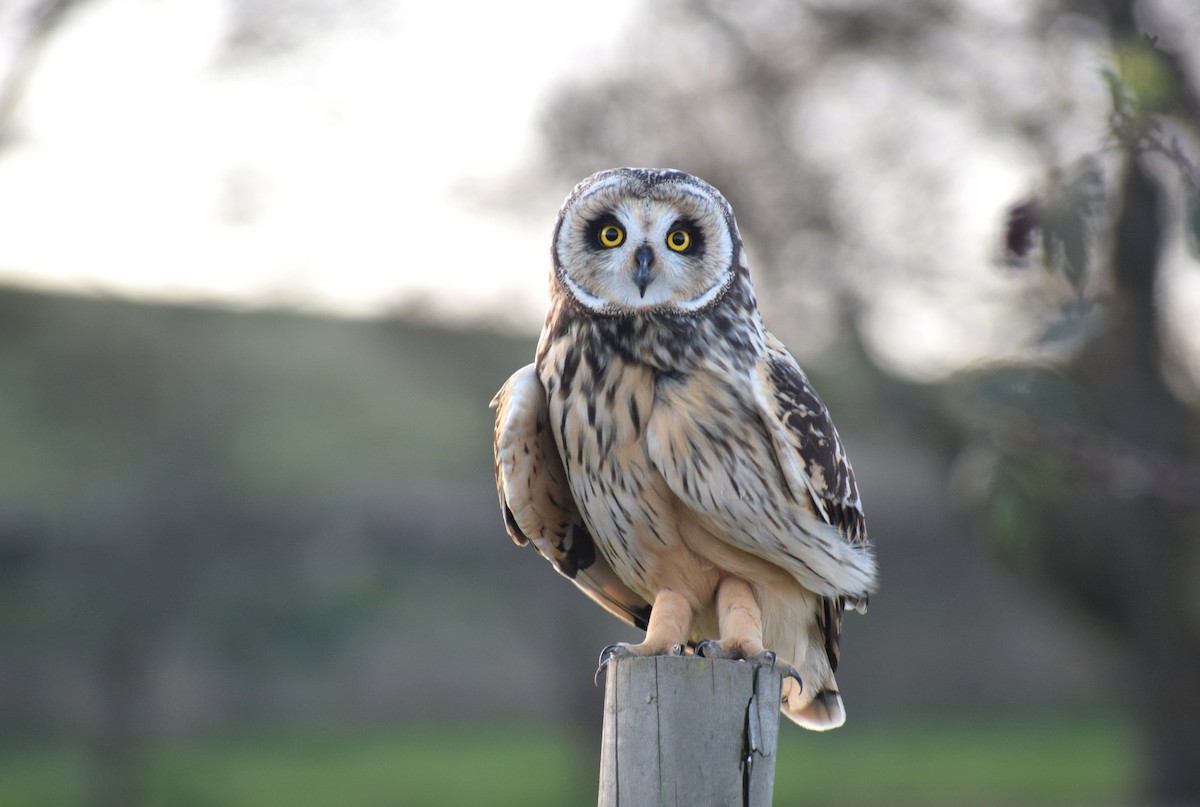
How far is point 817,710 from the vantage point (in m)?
3.60

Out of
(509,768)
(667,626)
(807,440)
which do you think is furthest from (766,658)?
(509,768)

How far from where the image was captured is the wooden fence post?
2594mm

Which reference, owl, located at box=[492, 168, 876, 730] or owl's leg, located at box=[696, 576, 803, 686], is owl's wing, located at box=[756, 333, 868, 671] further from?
owl's leg, located at box=[696, 576, 803, 686]

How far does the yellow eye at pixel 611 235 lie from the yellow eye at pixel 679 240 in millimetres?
120

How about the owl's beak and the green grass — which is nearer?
the owl's beak

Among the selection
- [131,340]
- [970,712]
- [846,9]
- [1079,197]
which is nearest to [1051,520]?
[846,9]

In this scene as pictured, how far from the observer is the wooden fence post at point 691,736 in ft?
8.51

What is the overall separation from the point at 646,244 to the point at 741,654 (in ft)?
3.30

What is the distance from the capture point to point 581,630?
47.5 ft

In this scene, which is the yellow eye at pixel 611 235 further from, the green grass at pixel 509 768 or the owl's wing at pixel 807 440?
the green grass at pixel 509 768

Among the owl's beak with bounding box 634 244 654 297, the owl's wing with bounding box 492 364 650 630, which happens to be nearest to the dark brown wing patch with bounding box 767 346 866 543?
the owl's beak with bounding box 634 244 654 297

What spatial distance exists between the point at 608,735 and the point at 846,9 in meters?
9.64

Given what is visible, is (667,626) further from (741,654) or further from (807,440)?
(807,440)

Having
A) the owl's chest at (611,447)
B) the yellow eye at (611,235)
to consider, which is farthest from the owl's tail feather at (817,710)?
the yellow eye at (611,235)
